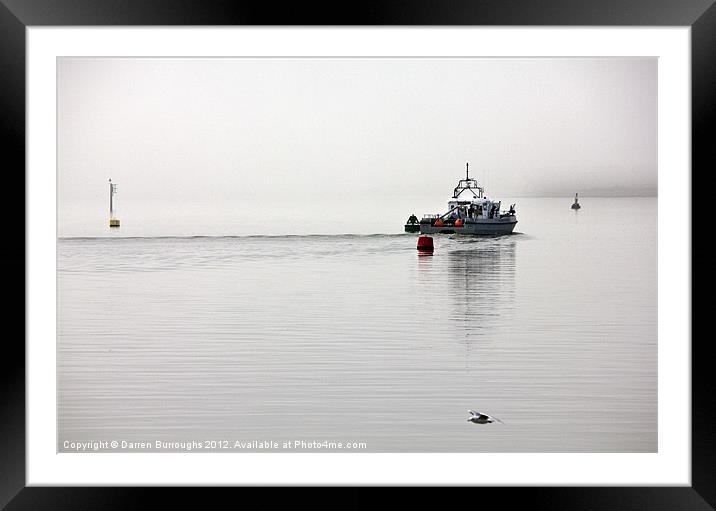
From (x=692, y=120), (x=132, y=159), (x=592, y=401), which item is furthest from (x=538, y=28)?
(x=132, y=159)

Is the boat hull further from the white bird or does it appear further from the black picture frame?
the black picture frame

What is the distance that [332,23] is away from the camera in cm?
240

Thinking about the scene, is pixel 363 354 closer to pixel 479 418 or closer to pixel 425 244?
pixel 479 418

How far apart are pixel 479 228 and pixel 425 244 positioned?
1.87 meters

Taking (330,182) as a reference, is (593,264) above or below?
below

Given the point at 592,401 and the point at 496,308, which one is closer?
the point at 592,401

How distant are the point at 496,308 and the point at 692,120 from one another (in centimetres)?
548

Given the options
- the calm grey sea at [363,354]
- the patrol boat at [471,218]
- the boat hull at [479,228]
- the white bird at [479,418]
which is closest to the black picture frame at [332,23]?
the calm grey sea at [363,354]

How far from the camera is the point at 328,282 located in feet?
34.7

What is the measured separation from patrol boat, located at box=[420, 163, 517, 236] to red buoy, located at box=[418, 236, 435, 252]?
2.74ft

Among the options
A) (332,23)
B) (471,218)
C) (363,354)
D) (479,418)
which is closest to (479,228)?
(471,218)

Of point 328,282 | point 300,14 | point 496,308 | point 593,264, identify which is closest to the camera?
point 300,14

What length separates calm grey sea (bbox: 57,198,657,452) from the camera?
3684 millimetres

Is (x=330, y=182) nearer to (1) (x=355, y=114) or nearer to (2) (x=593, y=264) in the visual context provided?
(1) (x=355, y=114)
